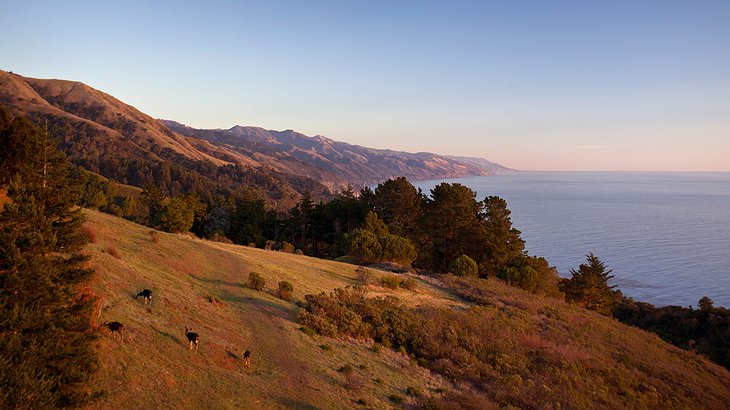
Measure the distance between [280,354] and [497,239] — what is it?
4945 centimetres

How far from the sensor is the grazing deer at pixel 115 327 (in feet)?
43.0

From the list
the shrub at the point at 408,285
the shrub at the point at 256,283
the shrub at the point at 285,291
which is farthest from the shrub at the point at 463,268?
the shrub at the point at 256,283

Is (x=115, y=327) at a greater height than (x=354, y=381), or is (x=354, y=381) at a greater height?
(x=115, y=327)

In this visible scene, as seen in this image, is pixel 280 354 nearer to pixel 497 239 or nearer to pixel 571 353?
pixel 571 353

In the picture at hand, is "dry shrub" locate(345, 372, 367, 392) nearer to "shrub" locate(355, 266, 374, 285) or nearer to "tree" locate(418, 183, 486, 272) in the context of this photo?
"shrub" locate(355, 266, 374, 285)

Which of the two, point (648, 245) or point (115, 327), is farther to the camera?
point (648, 245)

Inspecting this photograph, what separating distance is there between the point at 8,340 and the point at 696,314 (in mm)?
76928

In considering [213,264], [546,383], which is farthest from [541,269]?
[213,264]

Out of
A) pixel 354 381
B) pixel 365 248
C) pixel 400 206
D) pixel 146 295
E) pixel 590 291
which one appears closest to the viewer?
pixel 146 295

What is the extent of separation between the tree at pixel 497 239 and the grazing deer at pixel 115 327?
5361 cm

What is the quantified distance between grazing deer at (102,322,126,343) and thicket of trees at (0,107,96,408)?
1240 mm

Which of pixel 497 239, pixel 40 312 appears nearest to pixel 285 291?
pixel 40 312

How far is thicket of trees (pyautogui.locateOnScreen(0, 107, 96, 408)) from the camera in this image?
8.92m

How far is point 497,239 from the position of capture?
2387 inches
